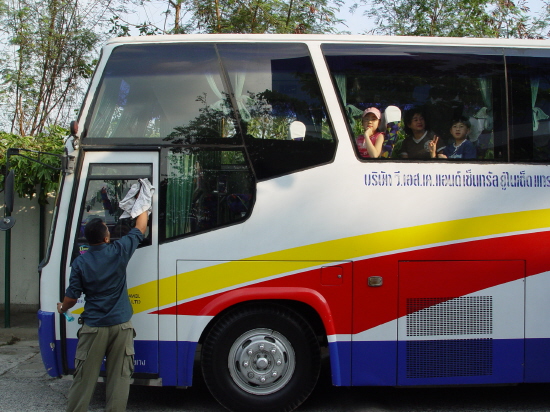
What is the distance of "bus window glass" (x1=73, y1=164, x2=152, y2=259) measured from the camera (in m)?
4.72

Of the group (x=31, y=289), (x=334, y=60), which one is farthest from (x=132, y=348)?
(x=31, y=289)

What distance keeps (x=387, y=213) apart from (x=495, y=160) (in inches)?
44.8

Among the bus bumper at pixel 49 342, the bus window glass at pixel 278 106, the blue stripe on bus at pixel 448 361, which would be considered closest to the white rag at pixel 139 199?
the bus window glass at pixel 278 106

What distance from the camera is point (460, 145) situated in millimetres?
4844

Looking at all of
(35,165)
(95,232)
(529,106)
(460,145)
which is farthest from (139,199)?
(35,165)

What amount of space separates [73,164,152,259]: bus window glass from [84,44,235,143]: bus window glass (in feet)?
1.02

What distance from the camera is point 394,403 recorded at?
5.29 meters

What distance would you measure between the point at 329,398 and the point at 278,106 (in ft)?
9.89

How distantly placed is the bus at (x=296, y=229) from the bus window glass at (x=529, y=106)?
31mm

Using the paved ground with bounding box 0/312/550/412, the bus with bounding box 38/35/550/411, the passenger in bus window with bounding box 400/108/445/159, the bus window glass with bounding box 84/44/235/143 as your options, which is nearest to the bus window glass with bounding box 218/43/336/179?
the bus with bounding box 38/35/550/411

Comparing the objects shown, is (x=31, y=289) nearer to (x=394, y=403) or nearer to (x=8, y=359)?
(x=8, y=359)

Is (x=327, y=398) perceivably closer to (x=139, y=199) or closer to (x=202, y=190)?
(x=202, y=190)

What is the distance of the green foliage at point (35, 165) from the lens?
313 inches

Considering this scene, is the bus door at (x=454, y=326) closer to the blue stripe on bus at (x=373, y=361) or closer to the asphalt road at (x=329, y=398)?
the blue stripe on bus at (x=373, y=361)
